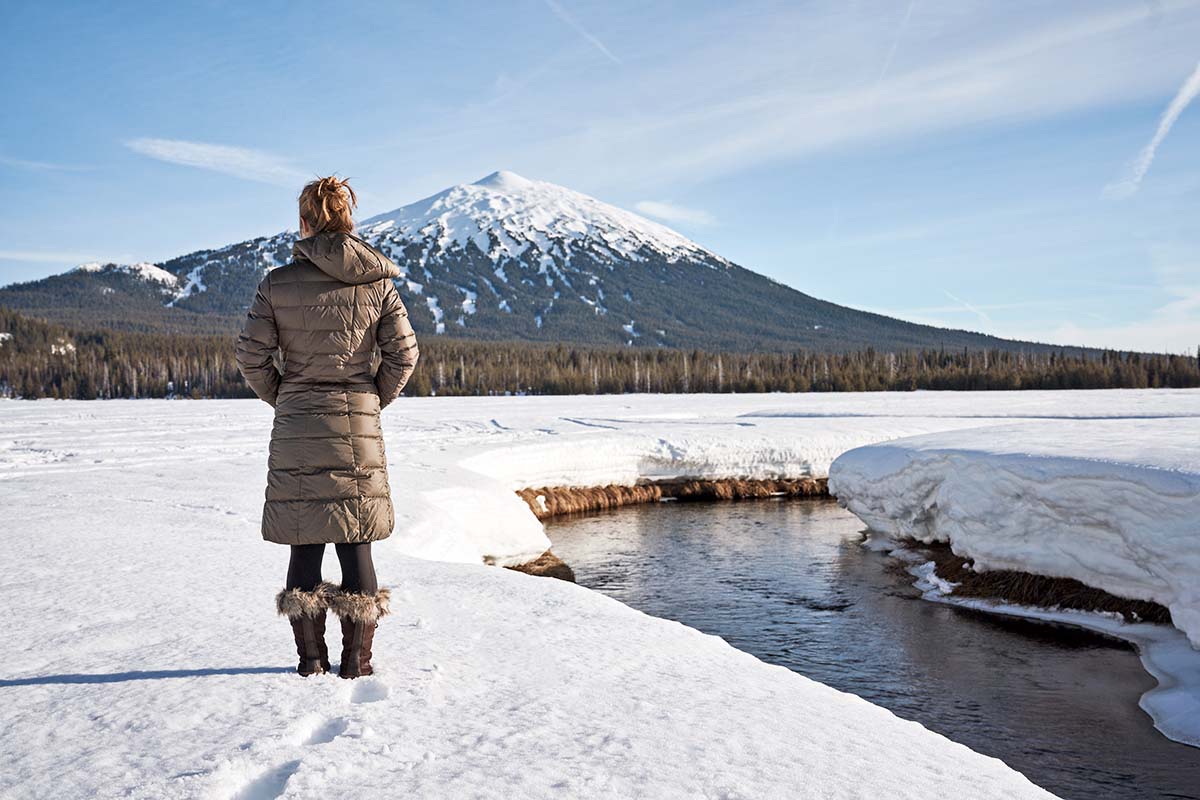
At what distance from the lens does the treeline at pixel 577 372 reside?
262 feet

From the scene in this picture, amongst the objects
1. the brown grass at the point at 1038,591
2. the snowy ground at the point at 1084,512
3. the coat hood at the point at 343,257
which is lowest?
the brown grass at the point at 1038,591

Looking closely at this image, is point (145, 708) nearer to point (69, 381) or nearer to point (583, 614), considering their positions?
point (583, 614)

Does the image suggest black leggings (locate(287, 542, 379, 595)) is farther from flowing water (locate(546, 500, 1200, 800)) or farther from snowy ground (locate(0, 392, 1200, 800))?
flowing water (locate(546, 500, 1200, 800))

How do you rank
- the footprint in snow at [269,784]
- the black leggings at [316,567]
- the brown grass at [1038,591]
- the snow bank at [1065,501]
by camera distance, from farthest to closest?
1. the brown grass at [1038,591]
2. the snow bank at [1065,501]
3. the black leggings at [316,567]
4. the footprint in snow at [269,784]

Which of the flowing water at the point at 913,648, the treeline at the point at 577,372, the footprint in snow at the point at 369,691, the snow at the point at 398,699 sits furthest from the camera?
the treeline at the point at 577,372

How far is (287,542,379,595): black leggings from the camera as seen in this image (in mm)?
4809

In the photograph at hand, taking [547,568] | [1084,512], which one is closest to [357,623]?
[547,568]

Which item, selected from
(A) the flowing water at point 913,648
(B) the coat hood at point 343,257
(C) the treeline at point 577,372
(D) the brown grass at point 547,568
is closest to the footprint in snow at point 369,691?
(B) the coat hood at point 343,257

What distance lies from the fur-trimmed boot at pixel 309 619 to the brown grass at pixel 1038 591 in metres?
9.90

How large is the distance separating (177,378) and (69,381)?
10513 mm

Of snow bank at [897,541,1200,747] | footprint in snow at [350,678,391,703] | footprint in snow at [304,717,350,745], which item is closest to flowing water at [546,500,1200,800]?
snow bank at [897,541,1200,747]

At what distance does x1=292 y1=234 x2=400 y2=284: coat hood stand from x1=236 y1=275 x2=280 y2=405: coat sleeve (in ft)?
0.90

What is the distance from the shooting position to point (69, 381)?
93.9 meters

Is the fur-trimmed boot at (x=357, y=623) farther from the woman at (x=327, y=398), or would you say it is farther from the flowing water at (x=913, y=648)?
the flowing water at (x=913, y=648)
